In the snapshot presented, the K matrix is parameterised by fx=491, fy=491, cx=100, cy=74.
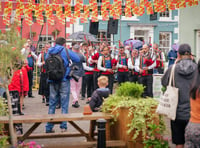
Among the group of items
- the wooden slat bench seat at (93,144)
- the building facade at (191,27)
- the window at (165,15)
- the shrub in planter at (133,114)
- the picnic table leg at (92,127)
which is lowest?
the wooden slat bench seat at (93,144)

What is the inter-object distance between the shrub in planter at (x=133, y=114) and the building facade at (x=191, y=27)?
13.4 m

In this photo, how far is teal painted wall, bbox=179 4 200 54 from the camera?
2173 centimetres

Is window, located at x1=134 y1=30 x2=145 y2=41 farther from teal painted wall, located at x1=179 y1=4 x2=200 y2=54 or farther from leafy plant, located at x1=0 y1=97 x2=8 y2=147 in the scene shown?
leafy plant, located at x1=0 y1=97 x2=8 y2=147

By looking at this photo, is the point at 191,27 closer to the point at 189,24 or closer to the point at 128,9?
the point at 189,24

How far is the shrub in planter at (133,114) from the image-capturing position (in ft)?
27.3

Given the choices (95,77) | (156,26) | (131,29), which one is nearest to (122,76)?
(95,77)

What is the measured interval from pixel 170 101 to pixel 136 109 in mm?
1070

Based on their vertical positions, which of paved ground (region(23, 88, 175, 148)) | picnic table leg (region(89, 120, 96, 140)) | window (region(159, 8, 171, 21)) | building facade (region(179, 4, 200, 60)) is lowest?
paved ground (region(23, 88, 175, 148))

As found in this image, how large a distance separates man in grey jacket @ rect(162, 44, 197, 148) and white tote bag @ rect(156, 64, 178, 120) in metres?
0.07

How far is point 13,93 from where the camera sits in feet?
40.0

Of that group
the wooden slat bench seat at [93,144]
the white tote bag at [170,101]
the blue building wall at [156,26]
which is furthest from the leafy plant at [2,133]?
the blue building wall at [156,26]

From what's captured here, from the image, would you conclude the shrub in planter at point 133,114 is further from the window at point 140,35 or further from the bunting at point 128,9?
the window at point 140,35

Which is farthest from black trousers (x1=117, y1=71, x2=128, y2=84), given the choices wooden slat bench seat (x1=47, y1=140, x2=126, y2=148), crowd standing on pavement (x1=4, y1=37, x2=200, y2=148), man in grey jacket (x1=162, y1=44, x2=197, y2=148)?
man in grey jacket (x1=162, y1=44, x2=197, y2=148)

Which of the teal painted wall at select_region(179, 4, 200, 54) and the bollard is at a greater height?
the teal painted wall at select_region(179, 4, 200, 54)
